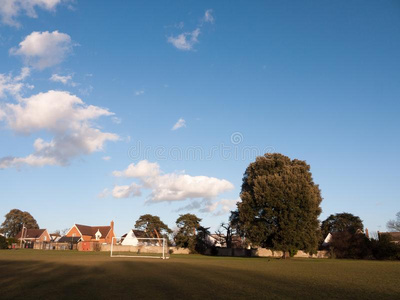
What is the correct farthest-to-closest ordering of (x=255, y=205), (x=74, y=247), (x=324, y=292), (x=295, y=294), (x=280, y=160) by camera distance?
(x=74, y=247)
(x=280, y=160)
(x=255, y=205)
(x=324, y=292)
(x=295, y=294)

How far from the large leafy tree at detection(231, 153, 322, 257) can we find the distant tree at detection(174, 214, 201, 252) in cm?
2325

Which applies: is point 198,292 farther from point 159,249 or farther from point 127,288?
point 159,249

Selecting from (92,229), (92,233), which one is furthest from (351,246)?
(92,229)

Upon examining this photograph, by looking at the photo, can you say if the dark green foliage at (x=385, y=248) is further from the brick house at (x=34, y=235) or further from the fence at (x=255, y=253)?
the brick house at (x=34, y=235)

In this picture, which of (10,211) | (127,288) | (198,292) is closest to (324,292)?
(198,292)

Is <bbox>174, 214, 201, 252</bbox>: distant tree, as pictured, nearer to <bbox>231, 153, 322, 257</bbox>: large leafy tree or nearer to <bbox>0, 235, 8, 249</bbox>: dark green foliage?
<bbox>231, 153, 322, 257</bbox>: large leafy tree

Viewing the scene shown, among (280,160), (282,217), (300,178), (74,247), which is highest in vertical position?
(280,160)

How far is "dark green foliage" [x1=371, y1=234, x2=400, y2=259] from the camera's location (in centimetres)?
4934

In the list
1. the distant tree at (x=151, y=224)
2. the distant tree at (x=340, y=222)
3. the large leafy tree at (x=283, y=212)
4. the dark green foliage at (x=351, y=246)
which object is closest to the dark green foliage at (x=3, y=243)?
the distant tree at (x=151, y=224)

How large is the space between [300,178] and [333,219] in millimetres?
48752

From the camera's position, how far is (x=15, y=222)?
115875 millimetres

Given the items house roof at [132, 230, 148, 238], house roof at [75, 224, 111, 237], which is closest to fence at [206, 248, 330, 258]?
house roof at [132, 230, 148, 238]

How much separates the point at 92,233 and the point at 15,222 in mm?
32533

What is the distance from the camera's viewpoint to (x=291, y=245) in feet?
130
